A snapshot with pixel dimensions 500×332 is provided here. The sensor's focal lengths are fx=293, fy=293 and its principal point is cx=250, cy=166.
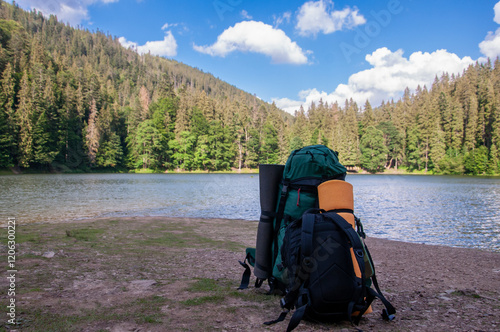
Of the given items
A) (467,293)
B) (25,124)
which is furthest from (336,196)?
(25,124)

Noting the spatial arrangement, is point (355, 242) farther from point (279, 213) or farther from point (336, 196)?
point (279, 213)

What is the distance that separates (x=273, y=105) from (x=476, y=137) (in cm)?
Result: 5845

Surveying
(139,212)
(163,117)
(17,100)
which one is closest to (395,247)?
(139,212)

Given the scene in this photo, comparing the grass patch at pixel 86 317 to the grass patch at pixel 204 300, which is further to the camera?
the grass patch at pixel 204 300

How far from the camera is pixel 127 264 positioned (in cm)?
516

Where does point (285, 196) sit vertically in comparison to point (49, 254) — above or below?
above

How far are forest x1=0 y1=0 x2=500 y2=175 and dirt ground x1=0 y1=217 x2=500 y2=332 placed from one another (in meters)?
62.8

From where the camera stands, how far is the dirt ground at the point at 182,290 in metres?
2.86

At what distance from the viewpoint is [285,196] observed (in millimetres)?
3521

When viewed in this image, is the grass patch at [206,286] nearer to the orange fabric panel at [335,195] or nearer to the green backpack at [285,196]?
the green backpack at [285,196]

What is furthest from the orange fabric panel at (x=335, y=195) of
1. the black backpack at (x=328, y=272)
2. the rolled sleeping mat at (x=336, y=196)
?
the black backpack at (x=328, y=272)

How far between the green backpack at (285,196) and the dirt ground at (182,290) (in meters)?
0.44

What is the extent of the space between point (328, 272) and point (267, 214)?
1.13m

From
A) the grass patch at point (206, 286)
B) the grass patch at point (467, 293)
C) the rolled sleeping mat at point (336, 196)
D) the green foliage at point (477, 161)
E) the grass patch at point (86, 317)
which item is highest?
the green foliage at point (477, 161)
